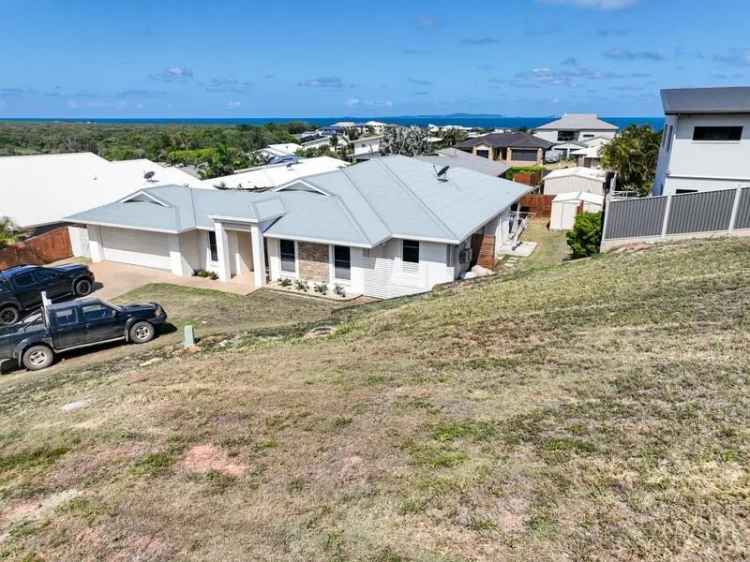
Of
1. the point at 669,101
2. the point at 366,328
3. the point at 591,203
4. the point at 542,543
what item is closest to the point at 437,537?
the point at 542,543

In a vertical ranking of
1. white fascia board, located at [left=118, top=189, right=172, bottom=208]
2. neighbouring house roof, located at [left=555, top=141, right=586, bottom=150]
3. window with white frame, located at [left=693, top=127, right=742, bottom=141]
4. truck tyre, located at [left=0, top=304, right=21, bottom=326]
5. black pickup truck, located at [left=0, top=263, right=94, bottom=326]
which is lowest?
truck tyre, located at [left=0, top=304, right=21, bottom=326]

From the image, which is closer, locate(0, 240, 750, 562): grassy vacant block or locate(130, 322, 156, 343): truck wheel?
locate(0, 240, 750, 562): grassy vacant block

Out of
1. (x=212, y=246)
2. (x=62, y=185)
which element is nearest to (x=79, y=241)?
(x=62, y=185)

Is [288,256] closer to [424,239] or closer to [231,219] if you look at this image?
[231,219]

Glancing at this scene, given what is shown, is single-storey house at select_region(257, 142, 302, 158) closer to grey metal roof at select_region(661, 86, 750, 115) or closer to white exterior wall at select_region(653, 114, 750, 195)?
grey metal roof at select_region(661, 86, 750, 115)

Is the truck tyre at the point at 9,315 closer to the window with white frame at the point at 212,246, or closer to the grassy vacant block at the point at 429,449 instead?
the window with white frame at the point at 212,246

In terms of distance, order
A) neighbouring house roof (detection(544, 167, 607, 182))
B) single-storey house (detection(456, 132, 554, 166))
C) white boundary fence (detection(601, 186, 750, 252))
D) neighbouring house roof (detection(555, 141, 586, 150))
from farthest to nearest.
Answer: neighbouring house roof (detection(555, 141, 586, 150))
single-storey house (detection(456, 132, 554, 166))
neighbouring house roof (detection(544, 167, 607, 182))
white boundary fence (detection(601, 186, 750, 252))

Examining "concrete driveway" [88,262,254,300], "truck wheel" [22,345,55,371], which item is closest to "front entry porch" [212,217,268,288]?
"concrete driveway" [88,262,254,300]
